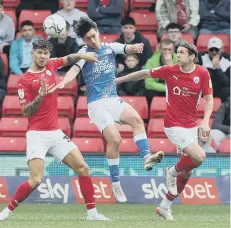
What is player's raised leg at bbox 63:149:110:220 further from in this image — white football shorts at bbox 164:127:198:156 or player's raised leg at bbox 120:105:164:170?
white football shorts at bbox 164:127:198:156

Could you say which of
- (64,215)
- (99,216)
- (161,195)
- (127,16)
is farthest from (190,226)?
(127,16)

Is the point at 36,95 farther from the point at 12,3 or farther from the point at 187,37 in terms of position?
the point at 12,3

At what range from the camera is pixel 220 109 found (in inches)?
763

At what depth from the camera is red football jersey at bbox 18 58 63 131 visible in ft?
46.4

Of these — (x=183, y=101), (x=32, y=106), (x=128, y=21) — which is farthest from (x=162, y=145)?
(x=32, y=106)

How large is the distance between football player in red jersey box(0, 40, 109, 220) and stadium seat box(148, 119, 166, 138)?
15.7ft

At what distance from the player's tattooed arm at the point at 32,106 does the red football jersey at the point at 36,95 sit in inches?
3.0

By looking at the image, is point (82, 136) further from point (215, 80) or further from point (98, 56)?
point (98, 56)

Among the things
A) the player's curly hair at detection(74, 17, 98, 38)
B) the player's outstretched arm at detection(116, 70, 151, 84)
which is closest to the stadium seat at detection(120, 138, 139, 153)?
the player's outstretched arm at detection(116, 70, 151, 84)

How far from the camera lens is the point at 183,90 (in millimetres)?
15023

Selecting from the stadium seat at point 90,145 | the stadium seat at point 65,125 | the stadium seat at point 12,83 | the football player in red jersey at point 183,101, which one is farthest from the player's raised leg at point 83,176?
the stadium seat at point 12,83

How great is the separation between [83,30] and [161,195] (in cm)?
381

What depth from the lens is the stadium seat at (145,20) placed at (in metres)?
21.6

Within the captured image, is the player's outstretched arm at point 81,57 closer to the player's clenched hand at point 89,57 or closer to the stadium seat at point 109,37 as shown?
the player's clenched hand at point 89,57
